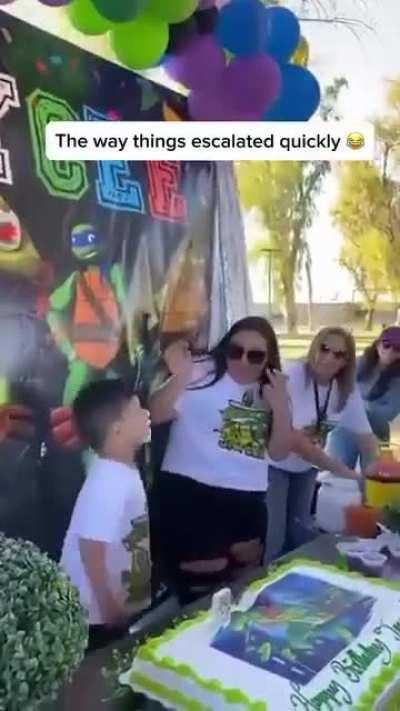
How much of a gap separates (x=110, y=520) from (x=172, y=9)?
0.88 m

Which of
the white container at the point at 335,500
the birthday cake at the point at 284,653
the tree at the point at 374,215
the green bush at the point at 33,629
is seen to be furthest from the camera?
the white container at the point at 335,500

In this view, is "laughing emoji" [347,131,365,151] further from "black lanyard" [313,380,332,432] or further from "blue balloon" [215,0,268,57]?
"black lanyard" [313,380,332,432]

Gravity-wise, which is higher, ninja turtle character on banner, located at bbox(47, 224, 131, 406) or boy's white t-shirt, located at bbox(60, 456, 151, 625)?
ninja turtle character on banner, located at bbox(47, 224, 131, 406)

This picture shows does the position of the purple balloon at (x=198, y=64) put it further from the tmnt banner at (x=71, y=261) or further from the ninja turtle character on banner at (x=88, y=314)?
the ninja turtle character on banner at (x=88, y=314)

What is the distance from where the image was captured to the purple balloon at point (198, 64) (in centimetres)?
151

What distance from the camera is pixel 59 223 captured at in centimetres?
147

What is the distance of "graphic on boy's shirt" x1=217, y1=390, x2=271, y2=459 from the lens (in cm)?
163

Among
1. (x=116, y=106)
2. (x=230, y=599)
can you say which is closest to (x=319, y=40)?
(x=116, y=106)

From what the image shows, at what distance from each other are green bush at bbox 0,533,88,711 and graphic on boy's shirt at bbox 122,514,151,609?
0.14m

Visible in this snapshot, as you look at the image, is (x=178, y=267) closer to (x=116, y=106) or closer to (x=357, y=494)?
(x=116, y=106)

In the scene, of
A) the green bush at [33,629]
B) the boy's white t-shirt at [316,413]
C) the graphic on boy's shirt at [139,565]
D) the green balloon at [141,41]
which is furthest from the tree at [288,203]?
the green bush at [33,629]

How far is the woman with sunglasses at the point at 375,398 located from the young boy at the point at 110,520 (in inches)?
15.0

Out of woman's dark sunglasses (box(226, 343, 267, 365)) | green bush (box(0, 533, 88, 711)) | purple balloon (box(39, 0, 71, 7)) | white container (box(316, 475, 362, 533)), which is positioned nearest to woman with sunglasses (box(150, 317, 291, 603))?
woman's dark sunglasses (box(226, 343, 267, 365))

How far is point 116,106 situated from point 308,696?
3.39 feet
